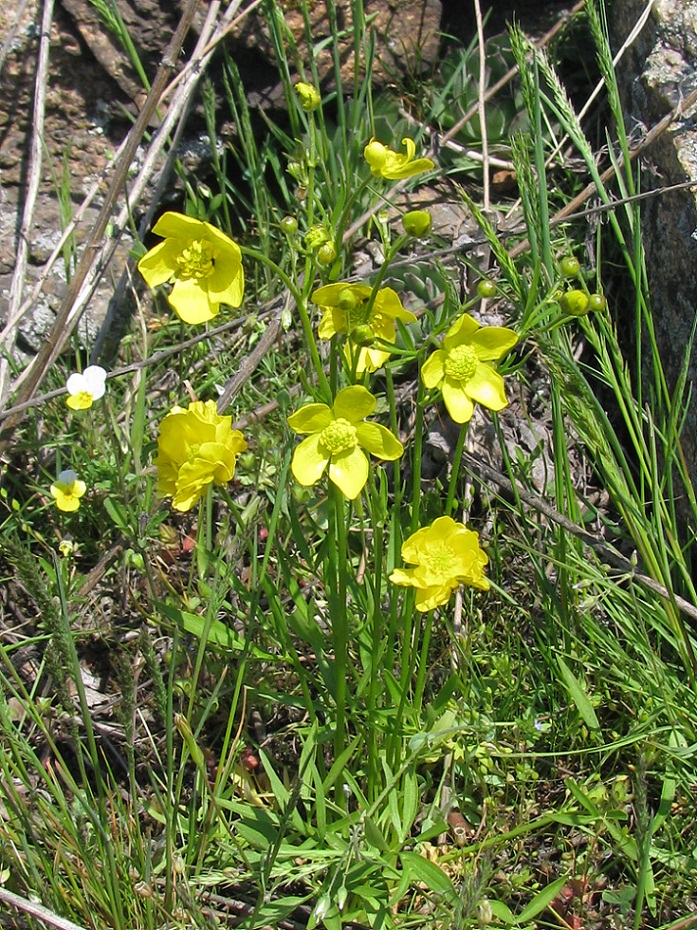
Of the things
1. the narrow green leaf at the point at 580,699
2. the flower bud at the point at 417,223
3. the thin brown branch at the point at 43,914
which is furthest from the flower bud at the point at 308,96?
the thin brown branch at the point at 43,914

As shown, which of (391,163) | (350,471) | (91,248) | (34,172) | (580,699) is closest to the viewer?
(350,471)

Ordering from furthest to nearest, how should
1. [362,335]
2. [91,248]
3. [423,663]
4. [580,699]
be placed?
[91,248] < [580,699] < [423,663] < [362,335]

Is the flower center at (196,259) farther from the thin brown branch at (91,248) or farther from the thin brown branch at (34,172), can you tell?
the thin brown branch at (34,172)

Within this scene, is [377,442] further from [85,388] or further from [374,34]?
[374,34]

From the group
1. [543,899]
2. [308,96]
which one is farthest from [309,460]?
[543,899]

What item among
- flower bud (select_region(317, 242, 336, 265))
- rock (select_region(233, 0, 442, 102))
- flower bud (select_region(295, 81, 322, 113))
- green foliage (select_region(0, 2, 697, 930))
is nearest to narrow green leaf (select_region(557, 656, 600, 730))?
green foliage (select_region(0, 2, 697, 930))

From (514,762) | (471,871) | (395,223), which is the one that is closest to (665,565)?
(514,762)
